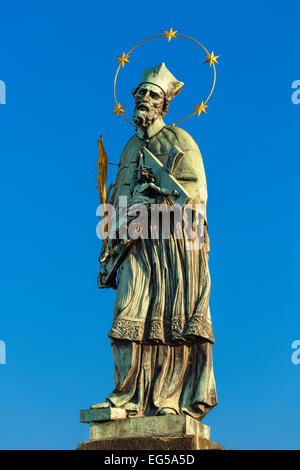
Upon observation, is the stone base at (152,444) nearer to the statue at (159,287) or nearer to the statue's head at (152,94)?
the statue at (159,287)

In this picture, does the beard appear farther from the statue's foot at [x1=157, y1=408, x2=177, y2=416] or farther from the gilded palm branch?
the statue's foot at [x1=157, y1=408, x2=177, y2=416]

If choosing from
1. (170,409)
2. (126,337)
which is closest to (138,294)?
(126,337)

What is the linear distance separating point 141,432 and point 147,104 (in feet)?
15.5

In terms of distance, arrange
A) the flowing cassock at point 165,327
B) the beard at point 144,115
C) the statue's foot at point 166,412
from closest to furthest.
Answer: the statue's foot at point 166,412
the flowing cassock at point 165,327
the beard at point 144,115

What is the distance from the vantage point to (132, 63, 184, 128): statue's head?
13539 mm

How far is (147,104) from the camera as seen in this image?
13.5 meters

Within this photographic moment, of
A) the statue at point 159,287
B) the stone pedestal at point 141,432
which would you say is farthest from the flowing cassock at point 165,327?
the stone pedestal at point 141,432

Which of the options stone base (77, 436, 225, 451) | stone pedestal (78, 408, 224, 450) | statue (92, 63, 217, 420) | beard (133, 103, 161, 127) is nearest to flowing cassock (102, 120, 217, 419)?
statue (92, 63, 217, 420)

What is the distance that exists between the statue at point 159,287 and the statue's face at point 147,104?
1 cm

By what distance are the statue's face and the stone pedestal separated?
423cm

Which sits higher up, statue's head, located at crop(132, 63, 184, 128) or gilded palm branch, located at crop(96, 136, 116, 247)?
statue's head, located at crop(132, 63, 184, 128)

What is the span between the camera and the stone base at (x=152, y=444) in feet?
37.6

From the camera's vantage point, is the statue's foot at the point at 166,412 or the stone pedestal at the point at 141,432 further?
the statue's foot at the point at 166,412
